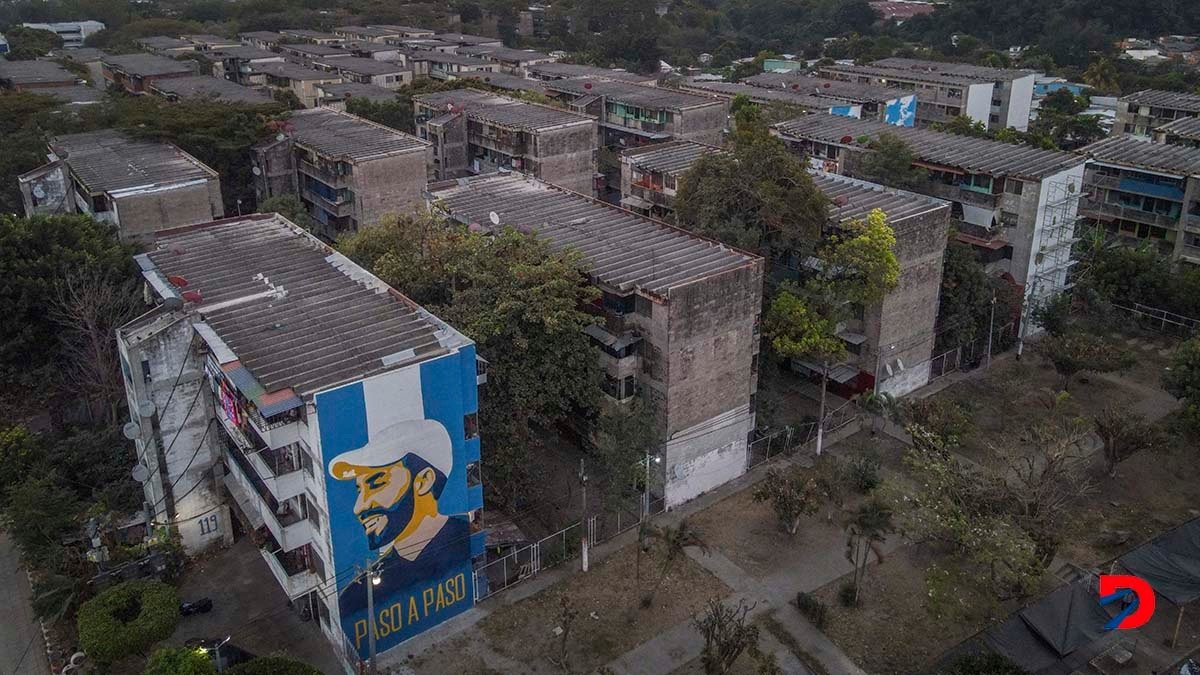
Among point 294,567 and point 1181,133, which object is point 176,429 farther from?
point 1181,133

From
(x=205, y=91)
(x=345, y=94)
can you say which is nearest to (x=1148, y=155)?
(x=345, y=94)

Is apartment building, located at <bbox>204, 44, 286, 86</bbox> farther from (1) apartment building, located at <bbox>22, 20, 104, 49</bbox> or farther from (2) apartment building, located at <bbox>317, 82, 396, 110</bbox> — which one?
(1) apartment building, located at <bbox>22, 20, 104, 49</bbox>

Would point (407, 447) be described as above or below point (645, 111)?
below

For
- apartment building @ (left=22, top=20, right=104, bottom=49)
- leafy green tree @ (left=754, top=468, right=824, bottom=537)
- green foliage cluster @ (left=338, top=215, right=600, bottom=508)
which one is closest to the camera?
green foliage cluster @ (left=338, top=215, right=600, bottom=508)

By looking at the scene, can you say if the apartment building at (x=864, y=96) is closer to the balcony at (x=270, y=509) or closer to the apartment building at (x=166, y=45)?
the balcony at (x=270, y=509)

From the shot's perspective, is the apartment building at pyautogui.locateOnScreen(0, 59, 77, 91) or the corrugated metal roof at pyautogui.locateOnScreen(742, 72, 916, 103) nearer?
the apartment building at pyautogui.locateOnScreen(0, 59, 77, 91)

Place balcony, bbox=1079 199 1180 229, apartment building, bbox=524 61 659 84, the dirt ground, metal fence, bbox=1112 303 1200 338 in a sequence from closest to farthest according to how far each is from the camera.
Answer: the dirt ground, metal fence, bbox=1112 303 1200 338, balcony, bbox=1079 199 1180 229, apartment building, bbox=524 61 659 84

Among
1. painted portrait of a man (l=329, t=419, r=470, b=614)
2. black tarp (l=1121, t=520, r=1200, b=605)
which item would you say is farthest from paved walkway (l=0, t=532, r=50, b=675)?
black tarp (l=1121, t=520, r=1200, b=605)
